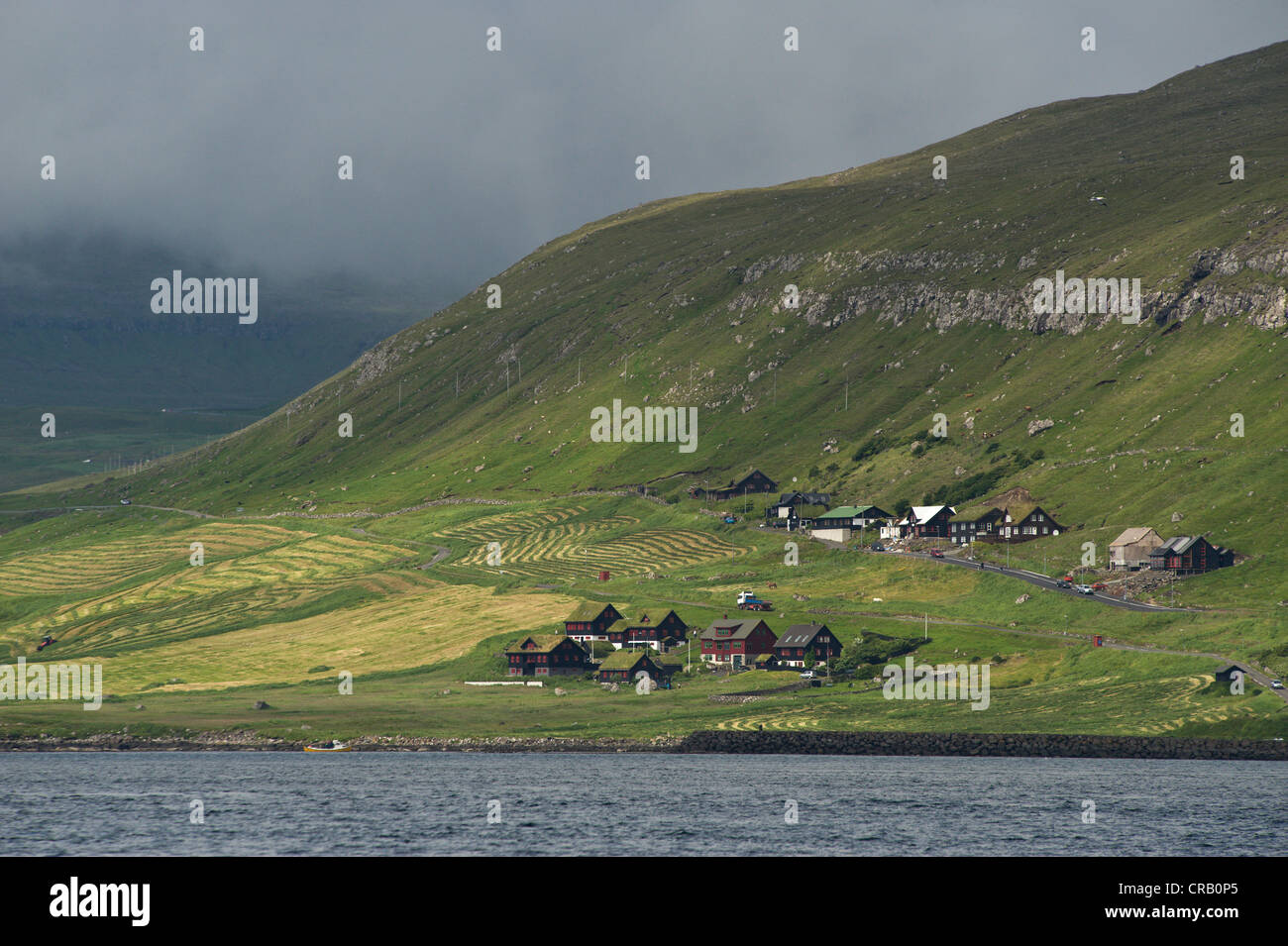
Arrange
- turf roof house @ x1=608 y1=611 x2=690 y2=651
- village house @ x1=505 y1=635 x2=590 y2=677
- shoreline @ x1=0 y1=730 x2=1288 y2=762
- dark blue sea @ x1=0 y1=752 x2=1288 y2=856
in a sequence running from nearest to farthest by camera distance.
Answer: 1. dark blue sea @ x1=0 y1=752 x2=1288 y2=856
2. shoreline @ x1=0 y1=730 x2=1288 y2=762
3. village house @ x1=505 y1=635 x2=590 y2=677
4. turf roof house @ x1=608 y1=611 x2=690 y2=651

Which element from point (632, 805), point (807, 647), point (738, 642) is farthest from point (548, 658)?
point (632, 805)

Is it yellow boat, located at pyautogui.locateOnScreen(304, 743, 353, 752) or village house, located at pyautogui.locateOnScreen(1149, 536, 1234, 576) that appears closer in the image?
yellow boat, located at pyautogui.locateOnScreen(304, 743, 353, 752)

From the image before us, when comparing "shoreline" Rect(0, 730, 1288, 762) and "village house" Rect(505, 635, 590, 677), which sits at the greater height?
"village house" Rect(505, 635, 590, 677)

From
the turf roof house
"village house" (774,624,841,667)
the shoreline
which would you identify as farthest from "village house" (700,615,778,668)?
the shoreline

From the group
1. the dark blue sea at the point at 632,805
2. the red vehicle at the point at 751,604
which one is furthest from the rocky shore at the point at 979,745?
the red vehicle at the point at 751,604

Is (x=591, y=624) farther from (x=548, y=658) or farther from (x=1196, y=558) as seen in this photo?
(x=1196, y=558)

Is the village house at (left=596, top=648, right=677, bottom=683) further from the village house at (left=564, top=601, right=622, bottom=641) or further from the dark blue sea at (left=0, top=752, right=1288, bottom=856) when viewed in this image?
the dark blue sea at (left=0, top=752, right=1288, bottom=856)
